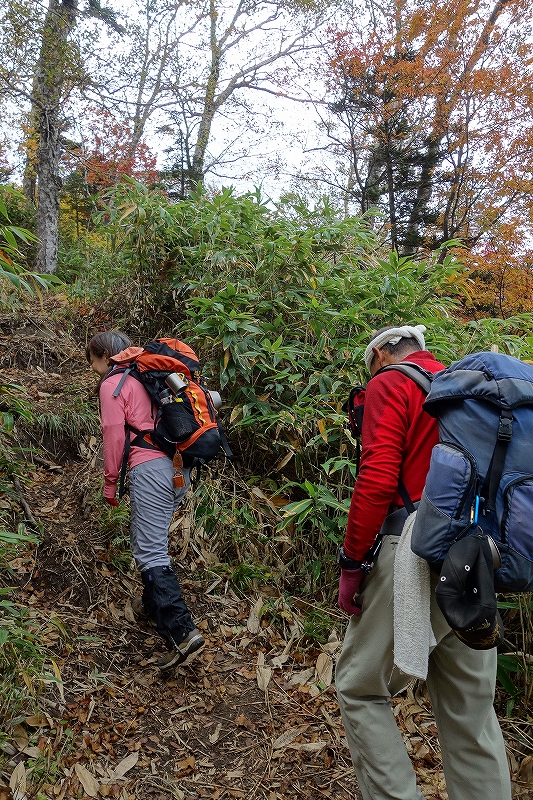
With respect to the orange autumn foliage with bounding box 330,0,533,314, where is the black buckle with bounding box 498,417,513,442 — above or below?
below

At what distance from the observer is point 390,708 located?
2.09 m

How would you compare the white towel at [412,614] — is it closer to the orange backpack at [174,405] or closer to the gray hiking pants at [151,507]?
the orange backpack at [174,405]

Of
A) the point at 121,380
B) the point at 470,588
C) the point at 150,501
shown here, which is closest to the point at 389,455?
the point at 470,588

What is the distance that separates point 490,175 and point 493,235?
104 centimetres

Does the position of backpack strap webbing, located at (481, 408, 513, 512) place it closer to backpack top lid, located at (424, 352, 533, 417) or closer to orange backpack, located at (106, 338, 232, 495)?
backpack top lid, located at (424, 352, 533, 417)

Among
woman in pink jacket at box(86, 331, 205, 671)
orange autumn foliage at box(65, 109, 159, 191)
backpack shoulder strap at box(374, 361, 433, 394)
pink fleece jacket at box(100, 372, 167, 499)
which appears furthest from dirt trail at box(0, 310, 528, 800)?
orange autumn foliage at box(65, 109, 159, 191)

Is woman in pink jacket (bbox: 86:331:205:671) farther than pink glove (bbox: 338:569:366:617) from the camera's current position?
Yes

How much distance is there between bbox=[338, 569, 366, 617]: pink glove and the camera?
216 centimetres

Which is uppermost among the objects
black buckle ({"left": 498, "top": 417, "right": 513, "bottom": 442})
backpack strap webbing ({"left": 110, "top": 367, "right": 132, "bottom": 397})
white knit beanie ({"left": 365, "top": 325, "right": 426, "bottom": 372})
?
white knit beanie ({"left": 365, "top": 325, "right": 426, "bottom": 372})

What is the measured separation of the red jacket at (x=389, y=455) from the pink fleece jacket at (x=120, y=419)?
158cm

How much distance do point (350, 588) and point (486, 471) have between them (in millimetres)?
794

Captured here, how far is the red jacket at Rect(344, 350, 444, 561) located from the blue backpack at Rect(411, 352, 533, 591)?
10.0 inches

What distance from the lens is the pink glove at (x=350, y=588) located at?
2.16m

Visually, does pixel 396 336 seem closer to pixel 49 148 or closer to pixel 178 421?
pixel 178 421
